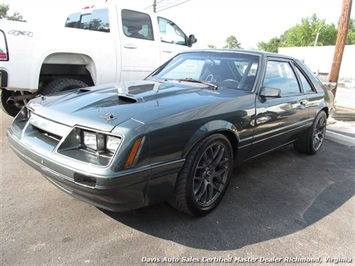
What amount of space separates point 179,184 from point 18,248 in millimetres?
1311

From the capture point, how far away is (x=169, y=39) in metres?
6.11

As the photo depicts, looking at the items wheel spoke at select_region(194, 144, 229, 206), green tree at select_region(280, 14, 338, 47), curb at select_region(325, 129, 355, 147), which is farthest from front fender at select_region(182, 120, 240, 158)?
green tree at select_region(280, 14, 338, 47)

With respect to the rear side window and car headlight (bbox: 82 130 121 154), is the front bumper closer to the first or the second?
car headlight (bbox: 82 130 121 154)

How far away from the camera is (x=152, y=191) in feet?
7.13

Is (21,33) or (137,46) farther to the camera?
(137,46)

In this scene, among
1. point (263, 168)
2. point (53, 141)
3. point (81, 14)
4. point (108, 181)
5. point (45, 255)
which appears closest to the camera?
point (108, 181)

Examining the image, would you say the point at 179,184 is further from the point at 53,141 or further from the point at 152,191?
the point at 53,141

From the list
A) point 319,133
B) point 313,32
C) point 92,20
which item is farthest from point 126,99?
point 313,32

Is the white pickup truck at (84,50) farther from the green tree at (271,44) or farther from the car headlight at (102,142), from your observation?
the green tree at (271,44)

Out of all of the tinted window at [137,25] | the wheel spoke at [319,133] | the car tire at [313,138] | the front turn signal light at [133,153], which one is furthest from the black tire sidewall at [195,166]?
the tinted window at [137,25]

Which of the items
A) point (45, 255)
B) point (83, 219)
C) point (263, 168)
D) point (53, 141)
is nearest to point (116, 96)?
point (53, 141)

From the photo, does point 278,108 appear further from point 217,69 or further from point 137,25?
point 137,25

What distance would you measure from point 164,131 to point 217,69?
1.66 m

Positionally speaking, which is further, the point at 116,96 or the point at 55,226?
the point at 116,96
